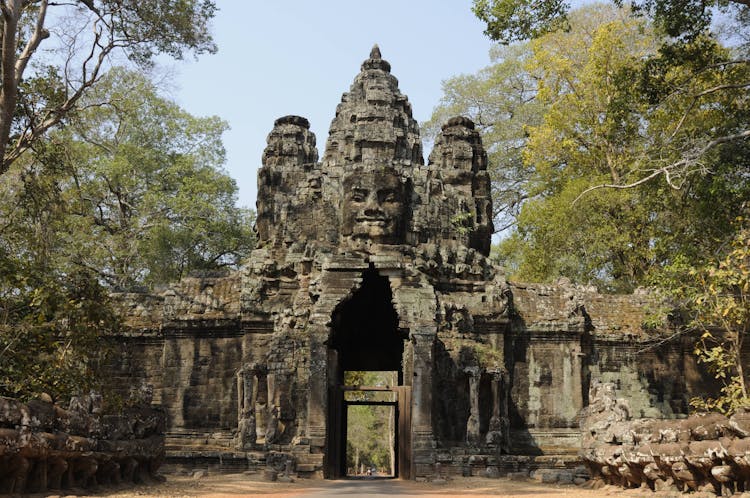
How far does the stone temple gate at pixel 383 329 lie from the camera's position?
16391mm

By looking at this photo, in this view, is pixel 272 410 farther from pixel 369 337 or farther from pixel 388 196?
pixel 369 337

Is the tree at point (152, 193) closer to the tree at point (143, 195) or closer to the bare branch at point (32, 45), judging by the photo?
the tree at point (143, 195)

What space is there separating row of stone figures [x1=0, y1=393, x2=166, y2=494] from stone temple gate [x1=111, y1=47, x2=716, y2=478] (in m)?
3.08

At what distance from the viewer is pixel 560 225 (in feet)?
84.0

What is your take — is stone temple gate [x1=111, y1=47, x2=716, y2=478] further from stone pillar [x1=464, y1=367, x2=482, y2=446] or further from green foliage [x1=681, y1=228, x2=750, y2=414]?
green foliage [x1=681, y1=228, x2=750, y2=414]

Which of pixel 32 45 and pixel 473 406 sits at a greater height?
pixel 32 45

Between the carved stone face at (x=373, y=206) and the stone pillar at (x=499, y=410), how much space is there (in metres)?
3.72

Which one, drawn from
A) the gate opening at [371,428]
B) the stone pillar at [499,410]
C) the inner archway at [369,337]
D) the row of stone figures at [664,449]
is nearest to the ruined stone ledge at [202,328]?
the inner archway at [369,337]

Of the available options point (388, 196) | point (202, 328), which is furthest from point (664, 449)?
point (202, 328)

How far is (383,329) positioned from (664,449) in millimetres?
12004

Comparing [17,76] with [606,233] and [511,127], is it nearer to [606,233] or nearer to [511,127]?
[606,233]

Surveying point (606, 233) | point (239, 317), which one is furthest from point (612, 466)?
point (606, 233)

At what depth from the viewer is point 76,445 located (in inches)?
394

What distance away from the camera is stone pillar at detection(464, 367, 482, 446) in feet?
54.5
